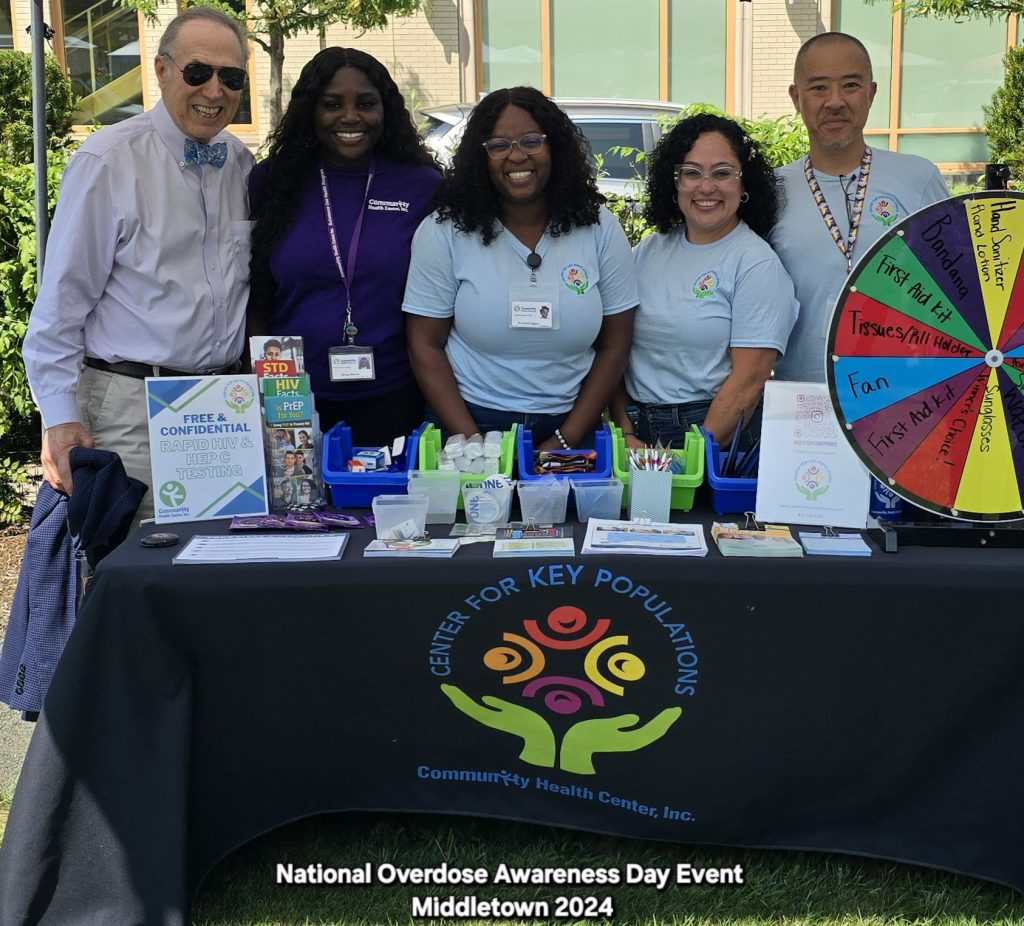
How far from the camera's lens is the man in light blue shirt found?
9.97 ft

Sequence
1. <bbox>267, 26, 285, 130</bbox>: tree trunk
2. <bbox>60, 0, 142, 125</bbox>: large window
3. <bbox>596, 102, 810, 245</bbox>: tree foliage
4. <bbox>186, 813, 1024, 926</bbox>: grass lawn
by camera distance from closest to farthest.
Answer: <bbox>186, 813, 1024, 926</bbox>: grass lawn → <bbox>596, 102, 810, 245</bbox>: tree foliage → <bbox>267, 26, 285, 130</bbox>: tree trunk → <bbox>60, 0, 142, 125</bbox>: large window

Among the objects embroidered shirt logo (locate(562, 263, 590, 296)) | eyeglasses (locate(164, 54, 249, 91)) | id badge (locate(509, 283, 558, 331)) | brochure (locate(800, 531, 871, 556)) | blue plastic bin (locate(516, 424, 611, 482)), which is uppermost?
eyeglasses (locate(164, 54, 249, 91))

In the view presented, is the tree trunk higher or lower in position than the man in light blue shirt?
higher

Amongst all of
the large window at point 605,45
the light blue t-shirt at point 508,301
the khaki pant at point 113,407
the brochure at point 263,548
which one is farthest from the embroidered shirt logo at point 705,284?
the large window at point 605,45

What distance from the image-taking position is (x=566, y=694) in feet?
7.70

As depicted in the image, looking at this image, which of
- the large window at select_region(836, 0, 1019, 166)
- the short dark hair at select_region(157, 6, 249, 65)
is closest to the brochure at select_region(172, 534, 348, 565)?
the short dark hair at select_region(157, 6, 249, 65)

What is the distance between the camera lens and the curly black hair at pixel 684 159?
2984 mm

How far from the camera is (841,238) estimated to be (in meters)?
3.04

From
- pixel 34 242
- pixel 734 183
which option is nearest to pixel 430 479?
pixel 734 183

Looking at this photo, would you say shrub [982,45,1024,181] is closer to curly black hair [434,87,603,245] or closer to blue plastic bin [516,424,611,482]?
curly black hair [434,87,603,245]

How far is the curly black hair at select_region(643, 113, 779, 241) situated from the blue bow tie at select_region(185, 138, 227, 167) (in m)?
1.15

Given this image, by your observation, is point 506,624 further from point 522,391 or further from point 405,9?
point 405,9

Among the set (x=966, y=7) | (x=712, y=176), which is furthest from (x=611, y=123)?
(x=712, y=176)

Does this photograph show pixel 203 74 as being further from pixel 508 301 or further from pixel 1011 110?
pixel 1011 110
